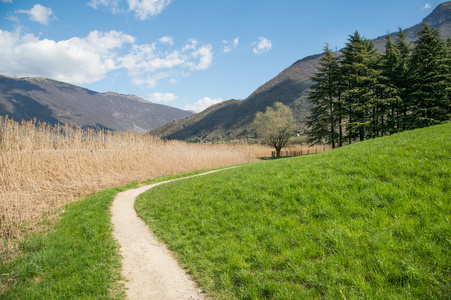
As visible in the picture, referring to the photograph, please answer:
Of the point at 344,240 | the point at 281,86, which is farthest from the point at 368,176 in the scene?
the point at 281,86

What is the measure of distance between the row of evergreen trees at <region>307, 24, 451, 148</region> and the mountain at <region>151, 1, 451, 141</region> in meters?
37.4

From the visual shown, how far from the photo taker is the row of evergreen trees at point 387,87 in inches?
843

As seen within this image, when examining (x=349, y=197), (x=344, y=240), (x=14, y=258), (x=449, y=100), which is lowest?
(x=14, y=258)

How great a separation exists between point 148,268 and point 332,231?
3563 mm

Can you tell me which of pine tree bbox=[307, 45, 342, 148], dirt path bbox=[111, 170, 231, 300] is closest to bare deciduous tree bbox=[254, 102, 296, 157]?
pine tree bbox=[307, 45, 342, 148]

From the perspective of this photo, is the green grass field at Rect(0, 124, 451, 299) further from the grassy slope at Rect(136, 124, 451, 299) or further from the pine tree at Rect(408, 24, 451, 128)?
the pine tree at Rect(408, 24, 451, 128)

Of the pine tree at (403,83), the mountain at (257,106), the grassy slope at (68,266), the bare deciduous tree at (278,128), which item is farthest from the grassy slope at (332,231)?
the mountain at (257,106)

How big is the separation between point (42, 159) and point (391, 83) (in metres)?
31.8

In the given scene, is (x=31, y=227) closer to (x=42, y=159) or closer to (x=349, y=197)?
(x=42, y=159)

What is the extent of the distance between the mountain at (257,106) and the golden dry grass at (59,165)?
56.3 metres

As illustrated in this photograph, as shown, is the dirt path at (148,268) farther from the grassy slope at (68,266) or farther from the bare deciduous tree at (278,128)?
the bare deciduous tree at (278,128)

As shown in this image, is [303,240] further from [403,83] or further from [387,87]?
[403,83]

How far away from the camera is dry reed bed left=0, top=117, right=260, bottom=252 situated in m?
7.23

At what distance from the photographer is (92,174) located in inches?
485
